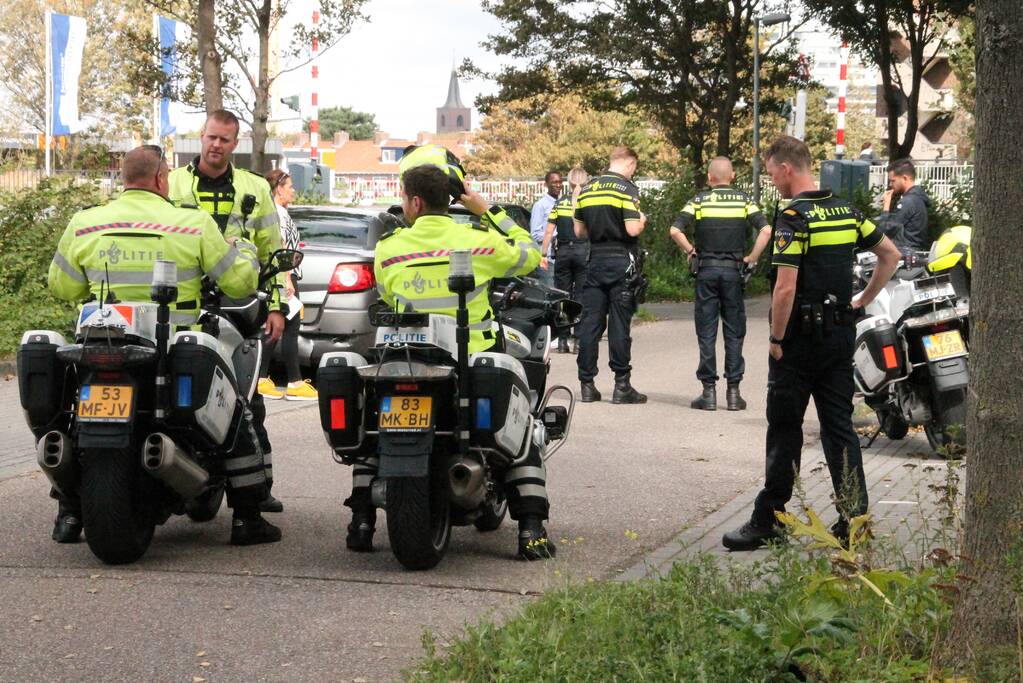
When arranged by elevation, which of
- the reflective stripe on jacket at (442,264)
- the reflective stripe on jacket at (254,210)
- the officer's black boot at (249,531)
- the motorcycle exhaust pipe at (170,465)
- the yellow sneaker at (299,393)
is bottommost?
the yellow sneaker at (299,393)

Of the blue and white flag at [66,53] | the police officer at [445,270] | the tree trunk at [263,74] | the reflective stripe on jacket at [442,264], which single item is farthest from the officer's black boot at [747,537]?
the blue and white flag at [66,53]

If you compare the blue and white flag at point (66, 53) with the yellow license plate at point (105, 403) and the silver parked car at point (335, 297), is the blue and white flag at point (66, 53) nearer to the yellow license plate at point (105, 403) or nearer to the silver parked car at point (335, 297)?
the silver parked car at point (335, 297)

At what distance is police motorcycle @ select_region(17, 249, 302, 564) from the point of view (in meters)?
6.14

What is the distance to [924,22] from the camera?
78.4 feet

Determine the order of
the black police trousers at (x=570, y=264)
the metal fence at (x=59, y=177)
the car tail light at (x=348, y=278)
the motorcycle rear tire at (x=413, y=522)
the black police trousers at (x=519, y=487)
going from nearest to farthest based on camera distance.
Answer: the motorcycle rear tire at (x=413, y=522)
the black police trousers at (x=519, y=487)
the car tail light at (x=348, y=278)
the black police trousers at (x=570, y=264)
the metal fence at (x=59, y=177)

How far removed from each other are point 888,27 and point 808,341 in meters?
18.4

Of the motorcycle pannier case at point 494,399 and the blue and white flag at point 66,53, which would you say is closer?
the motorcycle pannier case at point 494,399

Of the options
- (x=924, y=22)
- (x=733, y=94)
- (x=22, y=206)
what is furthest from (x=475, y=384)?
(x=733, y=94)

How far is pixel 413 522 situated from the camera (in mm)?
6160

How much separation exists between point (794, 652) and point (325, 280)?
9.62 meters

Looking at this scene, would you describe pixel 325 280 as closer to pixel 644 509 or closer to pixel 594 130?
pixel 644 509

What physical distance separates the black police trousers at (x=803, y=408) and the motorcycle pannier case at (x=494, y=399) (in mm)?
1251

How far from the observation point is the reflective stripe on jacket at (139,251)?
6.55 meters

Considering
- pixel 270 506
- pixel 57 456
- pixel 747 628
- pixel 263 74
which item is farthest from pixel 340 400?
pixel 263 74
